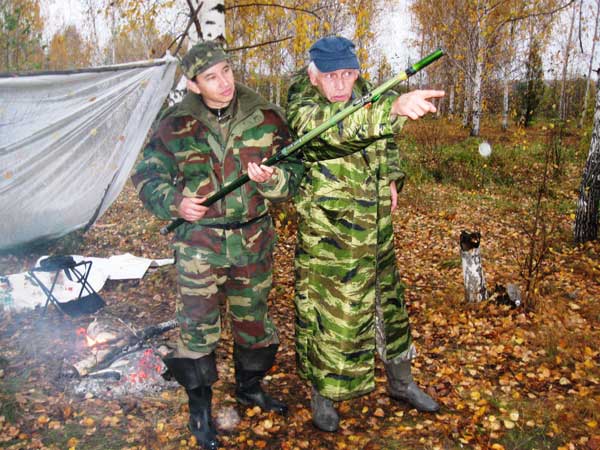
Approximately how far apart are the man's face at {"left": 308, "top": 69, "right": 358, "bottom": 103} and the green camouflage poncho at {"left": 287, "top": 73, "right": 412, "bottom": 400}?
7 cm

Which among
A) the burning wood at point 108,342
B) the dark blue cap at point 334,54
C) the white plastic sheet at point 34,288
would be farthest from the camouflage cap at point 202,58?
the white plastic sheet at point 34,288

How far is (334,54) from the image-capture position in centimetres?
269

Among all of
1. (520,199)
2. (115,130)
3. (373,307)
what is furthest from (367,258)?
(520,199)

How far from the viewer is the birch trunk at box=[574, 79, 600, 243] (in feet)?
21.2

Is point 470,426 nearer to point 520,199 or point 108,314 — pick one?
point 108,314

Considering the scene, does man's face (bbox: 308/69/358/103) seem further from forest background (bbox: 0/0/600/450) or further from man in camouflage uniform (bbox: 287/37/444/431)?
forest background (bbox: 0/0/600/450)

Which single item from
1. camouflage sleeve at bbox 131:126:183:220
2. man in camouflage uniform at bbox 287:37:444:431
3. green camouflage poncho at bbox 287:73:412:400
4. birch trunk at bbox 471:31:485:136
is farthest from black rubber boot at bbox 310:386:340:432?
birch trunk at bbox 471:31:485:136

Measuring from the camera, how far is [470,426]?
339 cm

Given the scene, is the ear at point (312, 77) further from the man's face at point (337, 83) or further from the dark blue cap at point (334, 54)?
the dark blue cap at point (334, 54)

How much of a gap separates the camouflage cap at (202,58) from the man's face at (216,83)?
26 millimetres

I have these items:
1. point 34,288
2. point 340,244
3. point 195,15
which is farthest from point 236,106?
point 34,288

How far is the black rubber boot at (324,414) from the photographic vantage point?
131 inches

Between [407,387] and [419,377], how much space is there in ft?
1.87

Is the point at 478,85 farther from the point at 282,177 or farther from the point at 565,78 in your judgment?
the point at 282,177
